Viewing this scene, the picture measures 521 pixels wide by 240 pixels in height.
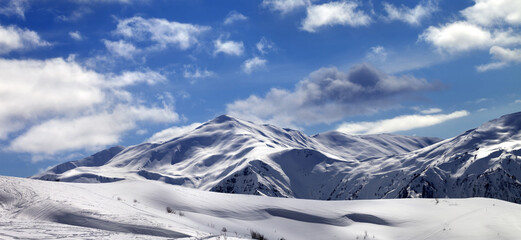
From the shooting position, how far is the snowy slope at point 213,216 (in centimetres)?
1438

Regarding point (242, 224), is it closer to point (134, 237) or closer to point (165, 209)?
point (165, 209)

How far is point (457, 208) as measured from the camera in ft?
81.5

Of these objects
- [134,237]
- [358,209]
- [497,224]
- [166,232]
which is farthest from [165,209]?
[497,224]

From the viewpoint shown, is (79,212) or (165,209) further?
(165,209)

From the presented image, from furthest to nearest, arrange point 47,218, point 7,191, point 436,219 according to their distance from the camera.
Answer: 1. point 436,219
2. point 7,191
3. point 47,218

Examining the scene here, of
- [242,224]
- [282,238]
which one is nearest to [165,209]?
[242,224]

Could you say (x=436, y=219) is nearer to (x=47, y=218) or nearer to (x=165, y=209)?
(x=165, y=209)

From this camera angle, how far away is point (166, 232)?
14234mm

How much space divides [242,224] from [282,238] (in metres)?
2.23

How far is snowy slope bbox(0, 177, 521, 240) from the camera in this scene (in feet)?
47.2

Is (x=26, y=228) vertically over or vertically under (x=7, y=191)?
under

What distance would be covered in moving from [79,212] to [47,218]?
0.99 metres

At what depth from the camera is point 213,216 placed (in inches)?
845

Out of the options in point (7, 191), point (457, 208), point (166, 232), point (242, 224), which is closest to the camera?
point (166, 232)
